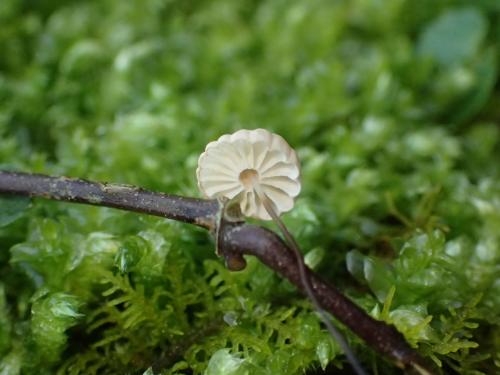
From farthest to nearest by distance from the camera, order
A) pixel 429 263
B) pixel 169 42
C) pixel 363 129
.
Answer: pixel 169 42 → pixel 363 129 → pixel 429 263

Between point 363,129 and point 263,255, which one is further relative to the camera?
point 363,129

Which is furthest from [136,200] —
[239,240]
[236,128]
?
[236,128]

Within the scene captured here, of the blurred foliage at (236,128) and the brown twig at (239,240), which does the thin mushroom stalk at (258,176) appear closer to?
the brown twig at (239,240)

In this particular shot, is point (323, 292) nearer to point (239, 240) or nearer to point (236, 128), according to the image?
point (239, 240)

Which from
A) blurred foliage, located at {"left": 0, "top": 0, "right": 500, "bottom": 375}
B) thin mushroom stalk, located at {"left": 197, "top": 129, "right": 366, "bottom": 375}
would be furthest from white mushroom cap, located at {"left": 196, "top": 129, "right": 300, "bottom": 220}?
blurred foliage, located at {"left": 0, "top": 0, "right": 500, "bottom": 375}

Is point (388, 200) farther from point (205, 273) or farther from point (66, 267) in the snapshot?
point (66, 267)

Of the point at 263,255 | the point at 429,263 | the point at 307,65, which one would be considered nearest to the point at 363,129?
the point at 307,65

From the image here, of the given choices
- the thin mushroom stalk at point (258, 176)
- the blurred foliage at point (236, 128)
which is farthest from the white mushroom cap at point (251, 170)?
the blurred foliage at point (236, 128)

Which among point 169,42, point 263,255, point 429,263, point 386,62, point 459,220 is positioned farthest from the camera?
point 169,42
